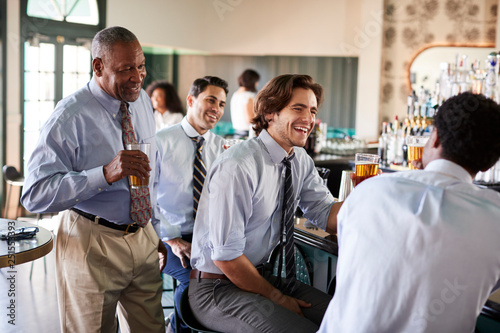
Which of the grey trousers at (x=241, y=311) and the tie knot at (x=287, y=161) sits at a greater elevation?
the tie knot at (x=287, y=161)

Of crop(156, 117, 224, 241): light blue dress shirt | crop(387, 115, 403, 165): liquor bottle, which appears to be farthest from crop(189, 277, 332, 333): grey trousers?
crop(387, 115, 403, 165): liquor bottle

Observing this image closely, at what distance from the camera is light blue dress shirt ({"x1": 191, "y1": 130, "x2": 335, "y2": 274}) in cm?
196

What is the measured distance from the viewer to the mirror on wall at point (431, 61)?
783 cm

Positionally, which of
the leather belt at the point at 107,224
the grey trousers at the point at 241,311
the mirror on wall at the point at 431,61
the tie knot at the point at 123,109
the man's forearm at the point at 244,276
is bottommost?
the grey trousers at the point at 241,311

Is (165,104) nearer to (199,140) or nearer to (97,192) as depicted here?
(199,140)

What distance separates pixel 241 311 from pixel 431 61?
709 cm

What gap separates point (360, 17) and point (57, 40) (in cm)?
458

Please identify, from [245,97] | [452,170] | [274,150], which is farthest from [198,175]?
[245,97]

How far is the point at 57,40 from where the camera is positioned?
686 centimetres

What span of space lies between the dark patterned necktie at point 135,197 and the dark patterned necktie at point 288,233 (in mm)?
553

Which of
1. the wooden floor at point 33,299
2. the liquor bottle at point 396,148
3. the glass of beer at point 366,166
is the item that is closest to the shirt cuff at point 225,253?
the glass of beer at point 366,166

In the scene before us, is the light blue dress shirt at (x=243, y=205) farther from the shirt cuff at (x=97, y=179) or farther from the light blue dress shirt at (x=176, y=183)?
the light blue dress shirt at (x=176, y=183)

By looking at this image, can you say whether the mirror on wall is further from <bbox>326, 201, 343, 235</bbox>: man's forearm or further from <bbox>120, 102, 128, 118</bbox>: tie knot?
<bbox>120, 102, 128, 118</bbox>: tie knot

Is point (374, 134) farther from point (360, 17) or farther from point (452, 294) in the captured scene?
point (452, 294)
